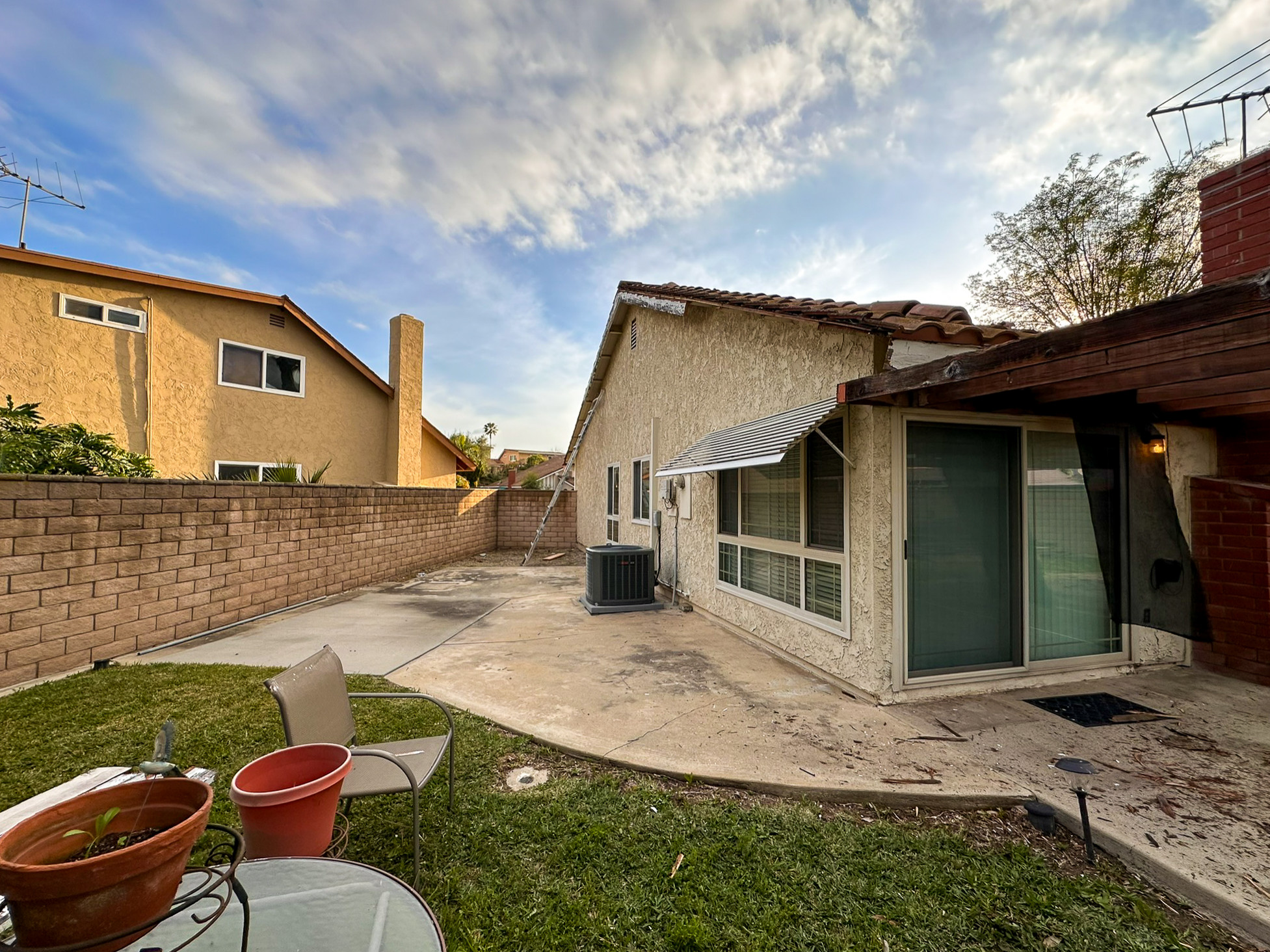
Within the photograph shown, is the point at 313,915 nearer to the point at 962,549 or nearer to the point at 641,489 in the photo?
the point at 962,549

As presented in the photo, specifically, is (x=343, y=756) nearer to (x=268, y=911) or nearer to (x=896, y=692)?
(x=268, y=911)

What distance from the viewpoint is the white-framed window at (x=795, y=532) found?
545cm

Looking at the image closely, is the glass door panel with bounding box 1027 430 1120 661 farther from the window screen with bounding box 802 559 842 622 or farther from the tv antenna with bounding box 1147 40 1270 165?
the tv antenna with bounding box 1147 40 1270 165

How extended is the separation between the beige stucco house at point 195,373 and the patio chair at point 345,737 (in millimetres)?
12341

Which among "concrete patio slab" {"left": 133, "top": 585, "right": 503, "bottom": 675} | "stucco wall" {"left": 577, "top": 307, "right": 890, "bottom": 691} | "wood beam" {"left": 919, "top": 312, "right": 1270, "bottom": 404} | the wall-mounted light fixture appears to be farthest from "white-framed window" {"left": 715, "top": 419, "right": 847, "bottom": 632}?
"concrete patio slab" {"left": 133, "top": 585, "right": 503, "bottom": 675}

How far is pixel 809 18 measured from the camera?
24.8 feet

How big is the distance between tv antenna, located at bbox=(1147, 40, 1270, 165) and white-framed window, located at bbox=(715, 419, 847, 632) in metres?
6.14

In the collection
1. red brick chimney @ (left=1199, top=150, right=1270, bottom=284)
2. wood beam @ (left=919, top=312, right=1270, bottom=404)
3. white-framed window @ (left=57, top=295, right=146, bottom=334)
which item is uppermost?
white-framed window @ (left=57, top=295, right=146, bottom=334)

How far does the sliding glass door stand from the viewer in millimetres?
4938

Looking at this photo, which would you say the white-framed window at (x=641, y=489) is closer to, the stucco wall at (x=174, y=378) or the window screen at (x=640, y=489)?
the window screen at (x=640, y=489)

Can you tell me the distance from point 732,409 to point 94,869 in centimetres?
729

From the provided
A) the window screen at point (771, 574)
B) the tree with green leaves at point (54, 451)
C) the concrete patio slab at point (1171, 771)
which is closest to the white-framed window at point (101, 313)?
the tree with green leaves at point (54, 451)

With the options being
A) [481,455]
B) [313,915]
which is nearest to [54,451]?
[313,915]

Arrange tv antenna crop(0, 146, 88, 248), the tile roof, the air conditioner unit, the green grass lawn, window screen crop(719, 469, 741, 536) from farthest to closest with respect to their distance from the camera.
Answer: tv antenna crop(0, 146, 88, 248)
the air conditioner unit
window screen crop(719, 469, 741, 536)
the tile roof
the green grass lawn
